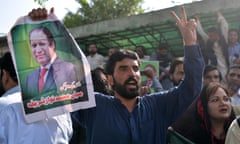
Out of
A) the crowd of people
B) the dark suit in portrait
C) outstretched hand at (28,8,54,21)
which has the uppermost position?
outstretched hand at (28,8,54,21)

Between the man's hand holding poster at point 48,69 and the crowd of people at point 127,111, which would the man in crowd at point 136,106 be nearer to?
the crowd of people at point 127,111

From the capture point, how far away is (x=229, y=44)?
18.4 feet

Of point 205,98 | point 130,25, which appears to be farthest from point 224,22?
point 205,98

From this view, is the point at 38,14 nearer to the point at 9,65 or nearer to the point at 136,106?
the point at 9,65

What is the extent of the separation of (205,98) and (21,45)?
59.8 inches

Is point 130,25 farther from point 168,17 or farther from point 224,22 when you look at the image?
point 224,22

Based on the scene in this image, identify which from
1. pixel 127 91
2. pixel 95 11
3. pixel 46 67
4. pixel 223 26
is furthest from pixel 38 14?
pixel 95 11

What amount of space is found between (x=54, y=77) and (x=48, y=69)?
0.06 metres

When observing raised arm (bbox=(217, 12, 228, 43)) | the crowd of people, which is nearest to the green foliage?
raised arm (bbox=(217, 12, 228, 43))

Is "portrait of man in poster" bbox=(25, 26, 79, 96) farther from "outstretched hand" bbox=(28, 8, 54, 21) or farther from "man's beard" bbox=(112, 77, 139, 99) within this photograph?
"man's beard" bbox=(112, 77, 139, 99)

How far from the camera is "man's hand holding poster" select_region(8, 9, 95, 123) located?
7.44 feet

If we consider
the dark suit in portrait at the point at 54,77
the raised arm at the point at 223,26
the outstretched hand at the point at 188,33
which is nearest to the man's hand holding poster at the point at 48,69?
the dark suit in portrait at the point at 54,77

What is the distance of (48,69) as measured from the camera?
2.33m

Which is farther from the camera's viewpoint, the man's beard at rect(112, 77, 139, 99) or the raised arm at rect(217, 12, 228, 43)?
the raised arm at rect(217, 12, 228, 43)
